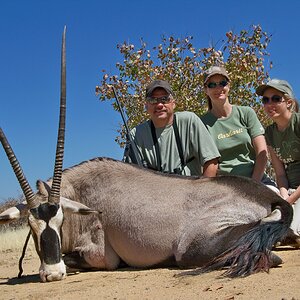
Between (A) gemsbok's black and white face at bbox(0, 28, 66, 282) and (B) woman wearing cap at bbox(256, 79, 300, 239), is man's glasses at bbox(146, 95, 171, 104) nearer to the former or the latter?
(B) woman wearing cap at bbox(256, 79, 300, 239)

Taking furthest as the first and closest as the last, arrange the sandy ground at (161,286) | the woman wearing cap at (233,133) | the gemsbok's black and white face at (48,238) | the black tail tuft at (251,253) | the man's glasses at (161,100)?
the woman wearing cap at (233,133)
the man's glasses at (161,100)
the gemsbok's black and white face at (48,238)
the black tail tuft at (251,253)
the sandy ground at (161,286)

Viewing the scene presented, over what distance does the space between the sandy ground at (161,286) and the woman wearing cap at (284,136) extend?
1038 mm

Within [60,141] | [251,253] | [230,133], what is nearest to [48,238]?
[60,141]

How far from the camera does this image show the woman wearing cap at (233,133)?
721 centimetres

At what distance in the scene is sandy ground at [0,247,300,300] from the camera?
407 cm

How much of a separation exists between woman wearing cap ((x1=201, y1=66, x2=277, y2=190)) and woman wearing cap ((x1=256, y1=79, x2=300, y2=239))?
0.67ft

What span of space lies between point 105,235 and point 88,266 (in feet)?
1.22

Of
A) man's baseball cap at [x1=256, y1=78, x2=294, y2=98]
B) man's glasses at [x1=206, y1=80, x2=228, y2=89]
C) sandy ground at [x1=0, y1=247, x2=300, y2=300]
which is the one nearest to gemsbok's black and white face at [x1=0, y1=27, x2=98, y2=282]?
sandy ground at [x1=0, y1=247, x2=300, y2=300]

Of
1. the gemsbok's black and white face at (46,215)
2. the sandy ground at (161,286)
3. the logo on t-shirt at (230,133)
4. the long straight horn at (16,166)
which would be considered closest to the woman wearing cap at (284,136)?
the logo on t-shirt at (230,133)

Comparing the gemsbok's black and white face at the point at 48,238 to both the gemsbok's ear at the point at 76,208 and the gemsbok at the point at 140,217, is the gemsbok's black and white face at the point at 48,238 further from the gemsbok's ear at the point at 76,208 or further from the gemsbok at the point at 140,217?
the gemsbok's ear at the point at 76,208

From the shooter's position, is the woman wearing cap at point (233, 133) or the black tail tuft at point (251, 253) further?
the woman wearing cap at point (233, 133)

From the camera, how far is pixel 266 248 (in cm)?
495

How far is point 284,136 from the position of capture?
6.83 metres

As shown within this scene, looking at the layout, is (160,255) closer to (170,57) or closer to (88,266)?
(88,266)
